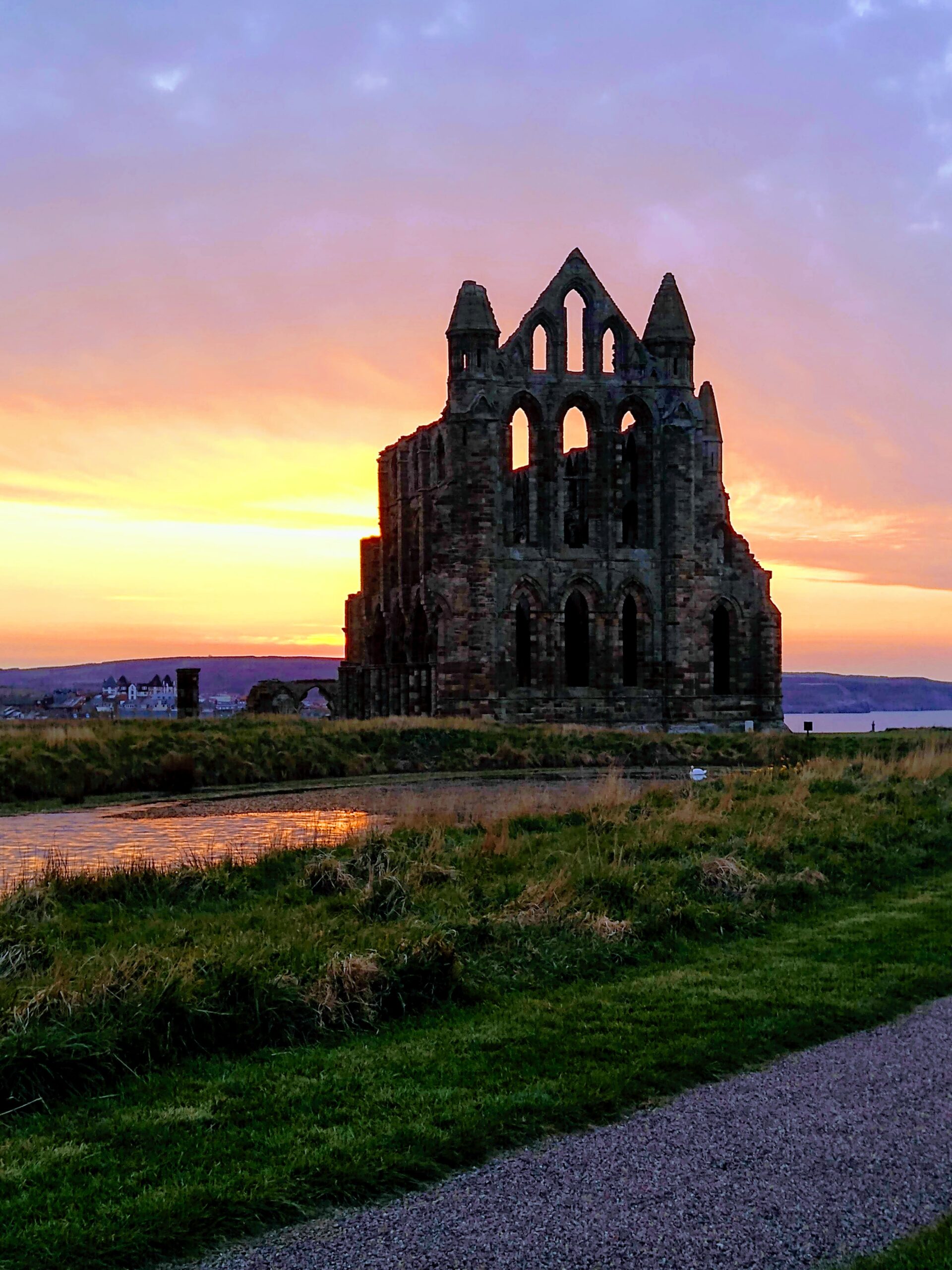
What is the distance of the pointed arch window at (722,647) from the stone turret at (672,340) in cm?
962

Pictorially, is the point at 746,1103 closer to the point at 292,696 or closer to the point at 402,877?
the point at 402,877

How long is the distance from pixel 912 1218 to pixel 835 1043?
2747 millimetres

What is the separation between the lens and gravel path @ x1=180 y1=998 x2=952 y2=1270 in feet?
17.4

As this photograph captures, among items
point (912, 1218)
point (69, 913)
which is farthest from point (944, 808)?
point (912, 1218)

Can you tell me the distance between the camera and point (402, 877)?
12.6 m

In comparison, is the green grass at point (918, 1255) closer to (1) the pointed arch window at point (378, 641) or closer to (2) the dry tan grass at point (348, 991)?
(2) the dry tan grass at point (348, 991)

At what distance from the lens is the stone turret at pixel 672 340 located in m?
53.8

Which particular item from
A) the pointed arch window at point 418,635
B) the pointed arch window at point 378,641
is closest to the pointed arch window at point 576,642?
the pointed arch window at point 418,635

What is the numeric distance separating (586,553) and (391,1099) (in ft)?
151

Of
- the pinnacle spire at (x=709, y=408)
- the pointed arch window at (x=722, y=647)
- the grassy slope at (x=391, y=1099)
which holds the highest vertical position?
the pinnacle spire at (x=709, y=408)

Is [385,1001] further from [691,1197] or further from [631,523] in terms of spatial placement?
[631,523]

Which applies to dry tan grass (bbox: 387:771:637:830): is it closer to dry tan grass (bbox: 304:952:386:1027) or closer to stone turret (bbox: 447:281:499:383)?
dry tan grass (bbox: 304:952:386:1027)

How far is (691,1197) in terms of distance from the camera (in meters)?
5.84

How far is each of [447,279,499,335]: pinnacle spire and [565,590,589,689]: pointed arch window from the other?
37.1ft
